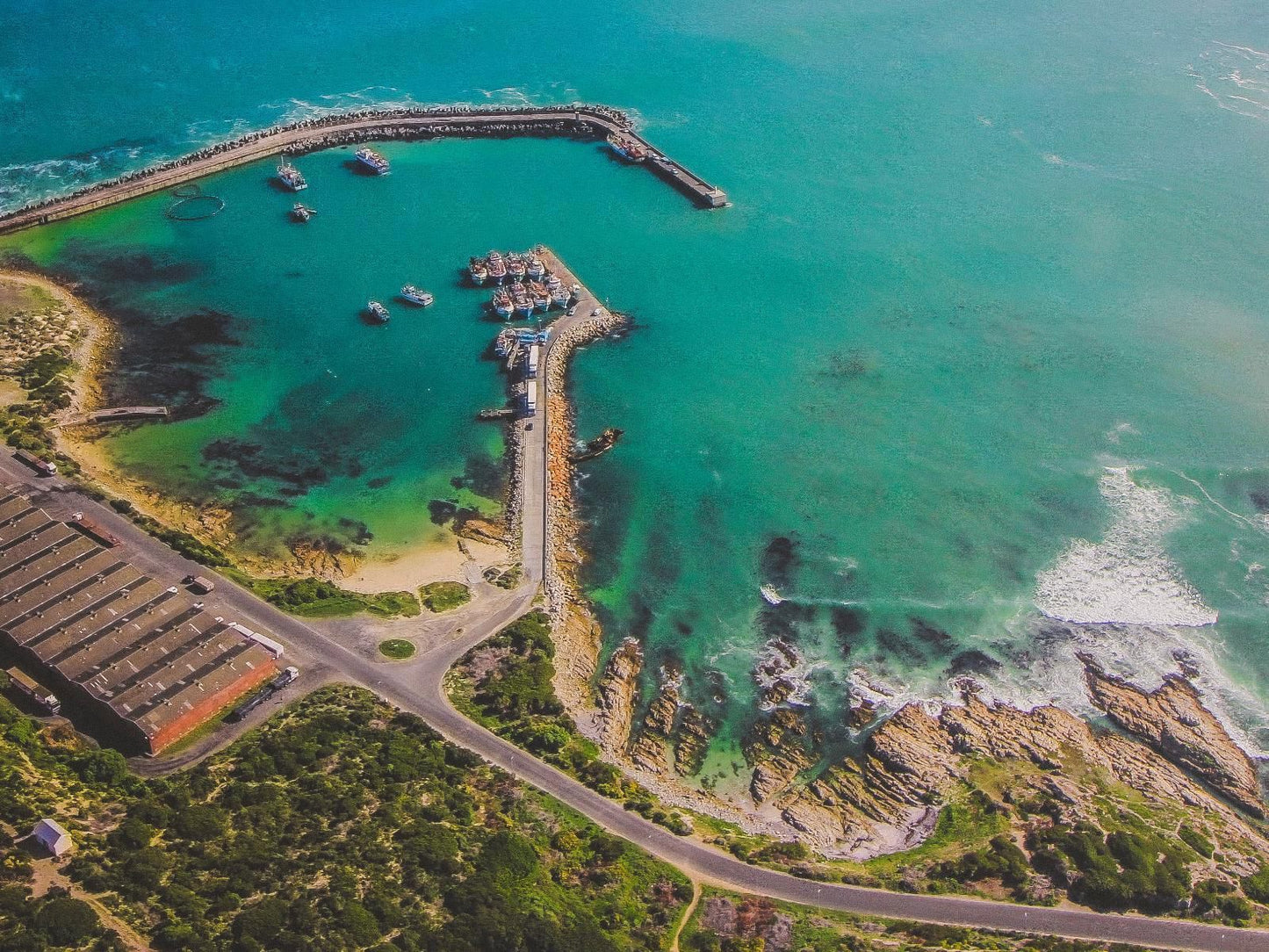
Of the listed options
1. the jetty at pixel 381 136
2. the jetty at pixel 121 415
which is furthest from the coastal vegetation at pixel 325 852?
the jetty at pixel 381 136

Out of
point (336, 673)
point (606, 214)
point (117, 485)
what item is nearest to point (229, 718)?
point (336, 673)

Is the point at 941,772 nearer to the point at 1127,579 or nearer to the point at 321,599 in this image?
the point at 1127,579

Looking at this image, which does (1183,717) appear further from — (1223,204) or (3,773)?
(1223,204)

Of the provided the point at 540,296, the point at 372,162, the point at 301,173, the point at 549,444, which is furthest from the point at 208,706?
the point at 301,173

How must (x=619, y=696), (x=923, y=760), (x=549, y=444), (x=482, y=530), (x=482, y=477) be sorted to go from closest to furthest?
(x=923, y=760)
(x=619, y=696)
(x=482, y=530)
(x=482, y=477)
(x=549, y=444)

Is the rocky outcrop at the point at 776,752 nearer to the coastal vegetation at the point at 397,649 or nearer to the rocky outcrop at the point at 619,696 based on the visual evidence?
the rocky outcrop at the point at 619,696
